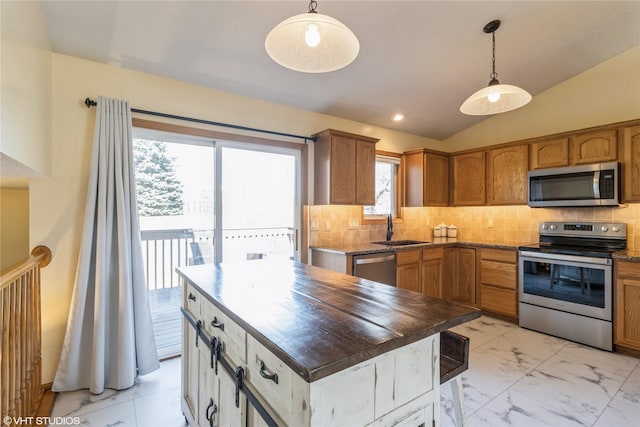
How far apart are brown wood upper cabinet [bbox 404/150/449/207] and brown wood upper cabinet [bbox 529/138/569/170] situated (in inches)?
43.9

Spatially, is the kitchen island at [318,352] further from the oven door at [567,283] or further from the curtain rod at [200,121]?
the oven door at [567,283]

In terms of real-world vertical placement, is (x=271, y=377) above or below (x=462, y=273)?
above

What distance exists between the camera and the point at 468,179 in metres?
4.32

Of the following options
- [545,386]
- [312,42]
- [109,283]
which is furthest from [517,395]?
[109,283]

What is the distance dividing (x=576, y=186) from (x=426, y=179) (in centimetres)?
165

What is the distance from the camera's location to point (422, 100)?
369cm

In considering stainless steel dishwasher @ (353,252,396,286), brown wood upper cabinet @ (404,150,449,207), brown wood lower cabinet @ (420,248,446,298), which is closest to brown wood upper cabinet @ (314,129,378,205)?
stainless steel dishwasher @ (353,252,396,286)

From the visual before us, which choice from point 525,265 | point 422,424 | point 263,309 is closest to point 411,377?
point 422,424

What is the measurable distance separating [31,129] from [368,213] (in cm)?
347

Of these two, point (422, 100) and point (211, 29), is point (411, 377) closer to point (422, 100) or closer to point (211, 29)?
point (211, 29)

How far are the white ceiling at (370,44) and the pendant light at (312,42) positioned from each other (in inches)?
38.7

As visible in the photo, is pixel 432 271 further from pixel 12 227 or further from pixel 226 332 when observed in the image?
pixel 12 227

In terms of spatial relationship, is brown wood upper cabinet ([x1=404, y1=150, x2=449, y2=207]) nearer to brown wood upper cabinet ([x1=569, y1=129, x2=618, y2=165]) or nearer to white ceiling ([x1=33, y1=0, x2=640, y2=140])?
white ceiling ([x1=33, y1=0, x2=640, y2=140])

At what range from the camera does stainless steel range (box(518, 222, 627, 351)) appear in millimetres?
2867
